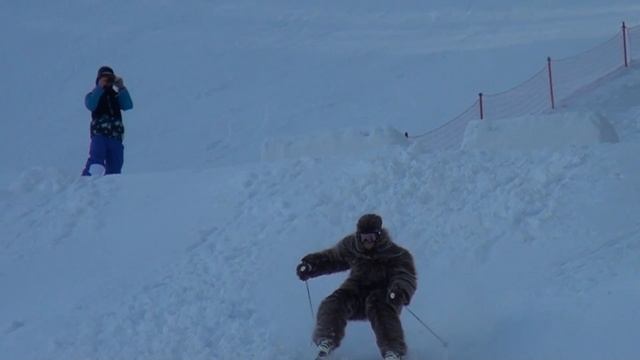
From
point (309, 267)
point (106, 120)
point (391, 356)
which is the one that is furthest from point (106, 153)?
point (391, 356)

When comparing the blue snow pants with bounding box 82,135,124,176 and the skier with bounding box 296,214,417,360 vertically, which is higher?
the blue snow pants with bounding box 82,135,124,176

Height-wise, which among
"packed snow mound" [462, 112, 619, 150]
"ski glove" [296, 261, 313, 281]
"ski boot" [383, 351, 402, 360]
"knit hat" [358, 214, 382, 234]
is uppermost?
"packed snow mound" [462, 112, 619, 150]

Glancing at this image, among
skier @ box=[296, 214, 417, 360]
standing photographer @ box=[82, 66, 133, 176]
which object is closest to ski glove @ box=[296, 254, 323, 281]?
skier @ box=[296, 214, 417, 360]

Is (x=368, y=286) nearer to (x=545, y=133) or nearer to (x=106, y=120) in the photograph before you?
(x=545, y=133)

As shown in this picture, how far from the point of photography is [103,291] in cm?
776

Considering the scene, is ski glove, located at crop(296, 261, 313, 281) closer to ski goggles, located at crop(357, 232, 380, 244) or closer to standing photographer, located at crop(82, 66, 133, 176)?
ski goggles, located at crop(357, 232, 380, 244)

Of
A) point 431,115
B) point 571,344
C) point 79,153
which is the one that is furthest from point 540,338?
point 79,153

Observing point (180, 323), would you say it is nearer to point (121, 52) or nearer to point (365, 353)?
point (365, 353)

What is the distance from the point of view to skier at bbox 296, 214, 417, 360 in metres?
5.90

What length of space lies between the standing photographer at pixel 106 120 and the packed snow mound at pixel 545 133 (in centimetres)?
332

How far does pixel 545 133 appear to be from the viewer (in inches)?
373

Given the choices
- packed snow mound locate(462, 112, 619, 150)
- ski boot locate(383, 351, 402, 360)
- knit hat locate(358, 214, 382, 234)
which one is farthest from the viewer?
packed snow mound locate(462, 112, 619, 150)

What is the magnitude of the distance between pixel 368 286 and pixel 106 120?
15.6ft

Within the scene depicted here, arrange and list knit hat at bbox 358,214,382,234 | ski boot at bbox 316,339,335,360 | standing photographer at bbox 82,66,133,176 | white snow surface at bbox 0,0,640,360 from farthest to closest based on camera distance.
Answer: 1. standing photographer at bbox 82,66,133,176
2. white snow surface at bbox 0,0,640,360
3. knit hat at bbox 358,214,382,234
4. ski boot at bbox 316,339,335,360
